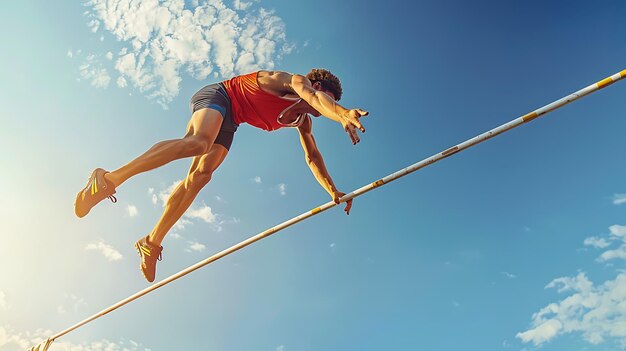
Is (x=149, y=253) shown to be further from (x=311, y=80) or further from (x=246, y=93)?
(x=311, y=80)

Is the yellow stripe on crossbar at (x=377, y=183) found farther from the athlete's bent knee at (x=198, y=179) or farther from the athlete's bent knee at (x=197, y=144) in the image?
the athlete's bent knee at (x=198, y=179)

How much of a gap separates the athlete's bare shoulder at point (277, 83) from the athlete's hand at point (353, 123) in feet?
3.76

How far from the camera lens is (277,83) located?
4.81 metres

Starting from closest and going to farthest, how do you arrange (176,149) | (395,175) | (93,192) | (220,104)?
(93,192)
(176,149)
(395,175)
(220,104)

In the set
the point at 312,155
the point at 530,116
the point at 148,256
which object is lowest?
→ the point at 148,256

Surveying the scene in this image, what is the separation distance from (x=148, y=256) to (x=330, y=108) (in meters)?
2.68

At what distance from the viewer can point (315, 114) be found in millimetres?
5078

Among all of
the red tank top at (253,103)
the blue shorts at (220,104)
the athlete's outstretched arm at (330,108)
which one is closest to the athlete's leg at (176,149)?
the blue shorts at (220,104)

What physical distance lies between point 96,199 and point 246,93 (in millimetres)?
1778

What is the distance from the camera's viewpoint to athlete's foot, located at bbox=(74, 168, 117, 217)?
4.20m

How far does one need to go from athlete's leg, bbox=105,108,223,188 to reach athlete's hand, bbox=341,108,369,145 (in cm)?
150

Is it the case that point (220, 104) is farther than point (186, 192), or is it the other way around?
point (186, 192)

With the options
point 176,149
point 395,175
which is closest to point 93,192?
point 176,149

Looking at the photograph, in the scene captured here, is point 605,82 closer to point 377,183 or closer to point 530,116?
point 530,116
